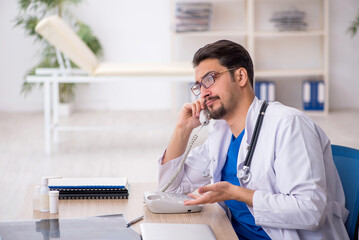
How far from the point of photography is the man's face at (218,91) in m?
1.67

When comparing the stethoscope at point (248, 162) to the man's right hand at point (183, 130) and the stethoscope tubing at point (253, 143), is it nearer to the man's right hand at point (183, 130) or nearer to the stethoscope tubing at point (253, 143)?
the stethoscope tubing at point (253, 143)

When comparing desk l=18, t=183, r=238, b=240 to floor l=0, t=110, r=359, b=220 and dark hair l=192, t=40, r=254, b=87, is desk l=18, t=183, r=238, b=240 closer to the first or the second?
dark hair l=192, t=40, r=254, b=87

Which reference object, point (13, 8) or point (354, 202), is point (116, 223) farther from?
point (13, 8)

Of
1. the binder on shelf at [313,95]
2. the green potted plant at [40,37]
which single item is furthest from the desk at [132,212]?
the binder on shelf at [313,95]

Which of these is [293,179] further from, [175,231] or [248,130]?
[175,231]

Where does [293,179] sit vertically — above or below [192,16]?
below

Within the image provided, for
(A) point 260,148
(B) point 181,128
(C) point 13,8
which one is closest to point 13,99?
(C) point 13,8

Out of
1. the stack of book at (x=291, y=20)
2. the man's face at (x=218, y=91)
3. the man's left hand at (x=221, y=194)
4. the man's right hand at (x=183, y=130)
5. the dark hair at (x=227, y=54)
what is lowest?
the man's left hand at (x=221, y=194)

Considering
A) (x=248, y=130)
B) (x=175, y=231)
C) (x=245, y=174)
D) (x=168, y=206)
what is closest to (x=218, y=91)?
(x=248, y=130)

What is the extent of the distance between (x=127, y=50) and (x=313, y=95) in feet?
6.61

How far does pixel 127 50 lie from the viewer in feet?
20.3

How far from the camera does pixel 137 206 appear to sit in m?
1.57

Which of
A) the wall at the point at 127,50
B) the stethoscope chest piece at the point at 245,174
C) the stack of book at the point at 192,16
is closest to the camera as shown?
the stethoscope chest piece at the point at 245,174

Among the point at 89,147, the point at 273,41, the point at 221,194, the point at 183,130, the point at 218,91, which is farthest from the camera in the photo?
the point at 273,41
